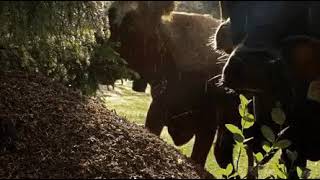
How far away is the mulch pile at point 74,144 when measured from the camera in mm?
2531

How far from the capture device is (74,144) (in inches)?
109

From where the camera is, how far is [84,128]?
2990mm

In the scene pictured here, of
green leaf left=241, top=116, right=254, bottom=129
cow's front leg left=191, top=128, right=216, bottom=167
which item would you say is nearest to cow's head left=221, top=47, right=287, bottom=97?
green leaf left=241, top=116, right=254, bottom=129

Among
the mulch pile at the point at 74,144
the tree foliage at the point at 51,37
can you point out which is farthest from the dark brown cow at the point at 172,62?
the mulch pile at the point at 74,144

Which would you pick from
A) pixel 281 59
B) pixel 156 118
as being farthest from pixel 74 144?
pixel 156 118

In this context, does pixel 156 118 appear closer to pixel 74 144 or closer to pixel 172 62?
pixel 172 62

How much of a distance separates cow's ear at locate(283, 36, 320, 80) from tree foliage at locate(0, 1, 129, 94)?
1867 mm

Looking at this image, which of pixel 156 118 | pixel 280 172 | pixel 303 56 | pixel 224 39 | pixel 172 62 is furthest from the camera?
pixel 172 62

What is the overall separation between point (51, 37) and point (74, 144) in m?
1.94

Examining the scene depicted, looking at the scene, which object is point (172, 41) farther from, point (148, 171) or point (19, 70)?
point (148, 171)

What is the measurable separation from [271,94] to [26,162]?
66.4 inches

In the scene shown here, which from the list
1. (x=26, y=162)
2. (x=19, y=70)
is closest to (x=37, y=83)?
(x=19, y=70)

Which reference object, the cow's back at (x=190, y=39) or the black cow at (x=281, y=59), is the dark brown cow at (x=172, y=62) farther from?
the black cow at (x=281, y=59)

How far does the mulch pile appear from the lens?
253 centimetres
